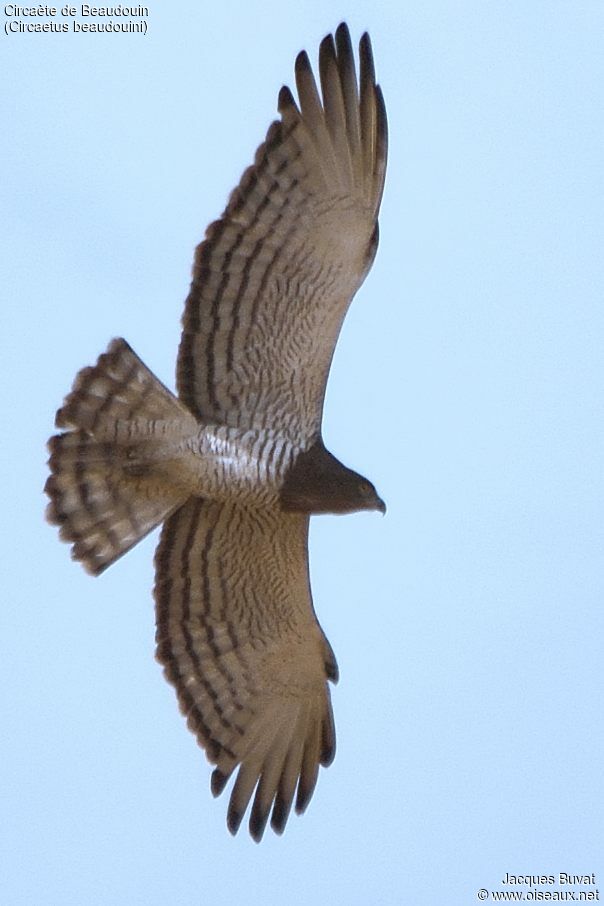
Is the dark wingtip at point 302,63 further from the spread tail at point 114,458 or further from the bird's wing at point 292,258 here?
the spread tail at point 114,458

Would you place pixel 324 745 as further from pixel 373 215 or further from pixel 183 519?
pixel 373 215

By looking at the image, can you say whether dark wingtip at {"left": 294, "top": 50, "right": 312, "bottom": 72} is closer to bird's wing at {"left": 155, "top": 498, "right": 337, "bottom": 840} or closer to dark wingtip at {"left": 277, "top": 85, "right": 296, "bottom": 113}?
dark wingtip at {"left": 277, "top": 85, "right": 296, "bottom": 113}

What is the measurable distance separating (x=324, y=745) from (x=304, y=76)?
3644 millimetres

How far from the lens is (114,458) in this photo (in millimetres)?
14219

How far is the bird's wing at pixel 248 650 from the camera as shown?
14398 millimetres

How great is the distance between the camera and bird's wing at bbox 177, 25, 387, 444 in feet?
45.2

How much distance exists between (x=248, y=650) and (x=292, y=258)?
7.34 ft

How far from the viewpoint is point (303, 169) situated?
13.8 meters

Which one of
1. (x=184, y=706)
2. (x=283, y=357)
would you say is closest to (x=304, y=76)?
(x=283, y=357)

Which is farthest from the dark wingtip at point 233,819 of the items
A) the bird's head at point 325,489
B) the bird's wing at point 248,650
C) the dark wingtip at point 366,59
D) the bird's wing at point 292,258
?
the dark wingtip at point 366,59

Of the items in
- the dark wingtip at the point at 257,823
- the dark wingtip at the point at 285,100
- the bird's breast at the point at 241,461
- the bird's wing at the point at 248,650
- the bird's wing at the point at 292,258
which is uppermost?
the dark wingtip at the point at 285,100

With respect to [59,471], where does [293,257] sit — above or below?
above

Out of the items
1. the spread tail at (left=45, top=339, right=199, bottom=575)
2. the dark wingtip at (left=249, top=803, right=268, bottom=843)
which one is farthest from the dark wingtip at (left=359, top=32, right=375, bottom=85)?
the dark wingtip at (left=249, top=803, right=268, bottom=843)

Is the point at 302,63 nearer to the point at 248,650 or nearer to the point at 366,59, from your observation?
the point at 366,59
